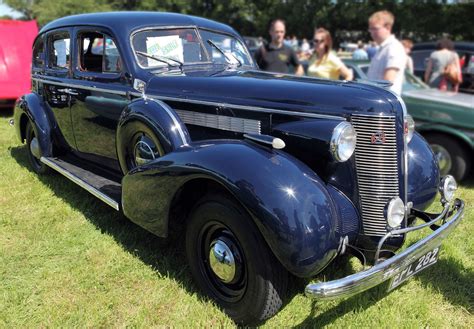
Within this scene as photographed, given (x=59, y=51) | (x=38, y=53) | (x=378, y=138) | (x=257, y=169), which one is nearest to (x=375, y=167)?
(x=378, y=138)

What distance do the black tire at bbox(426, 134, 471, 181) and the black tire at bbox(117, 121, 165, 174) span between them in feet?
11.6

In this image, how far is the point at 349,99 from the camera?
252 cm

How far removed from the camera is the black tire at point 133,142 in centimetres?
308

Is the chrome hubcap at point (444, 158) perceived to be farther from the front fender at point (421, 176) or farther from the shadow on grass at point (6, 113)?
the shadow on grass at point (6, 113)

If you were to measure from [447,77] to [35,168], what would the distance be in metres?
6.24


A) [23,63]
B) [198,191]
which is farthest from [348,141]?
[23,63]

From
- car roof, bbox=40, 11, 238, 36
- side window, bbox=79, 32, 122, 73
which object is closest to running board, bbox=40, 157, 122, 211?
side window, bbox=79, 32, 122, 73

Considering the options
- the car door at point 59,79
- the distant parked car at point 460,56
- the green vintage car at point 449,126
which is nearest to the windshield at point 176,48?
the car door at point 59,79

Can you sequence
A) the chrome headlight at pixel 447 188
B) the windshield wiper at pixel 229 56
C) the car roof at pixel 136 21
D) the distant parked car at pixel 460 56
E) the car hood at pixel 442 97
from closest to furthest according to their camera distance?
1. the chrome headlight at pixel 447 188
2. the car roof at pixel 136 21
3. the windshield wiper at pixel 229 56
4. the car hood at pixel 442 97
5. the distant parked car at pixel 460 56

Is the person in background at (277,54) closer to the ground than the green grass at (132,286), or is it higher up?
higher up

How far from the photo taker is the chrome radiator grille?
8.09 feet

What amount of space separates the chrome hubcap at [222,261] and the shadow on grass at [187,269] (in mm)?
263

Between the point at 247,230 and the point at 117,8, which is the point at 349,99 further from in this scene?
the point at 117,8

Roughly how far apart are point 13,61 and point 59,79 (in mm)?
5344
